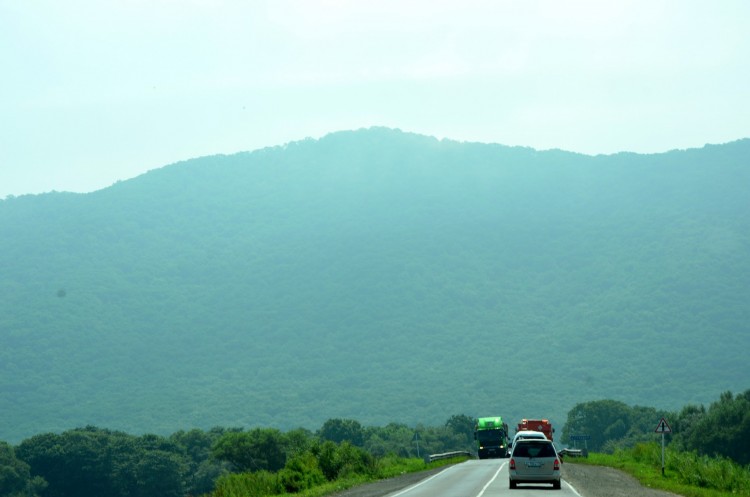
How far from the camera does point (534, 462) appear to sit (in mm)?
38031

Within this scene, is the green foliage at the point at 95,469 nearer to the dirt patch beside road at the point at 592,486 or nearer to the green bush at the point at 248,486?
the dirt patch beside road at the point at 592,486

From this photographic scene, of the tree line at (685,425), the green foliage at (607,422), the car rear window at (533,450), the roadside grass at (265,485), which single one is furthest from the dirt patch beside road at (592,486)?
the green foliage at (607,422)

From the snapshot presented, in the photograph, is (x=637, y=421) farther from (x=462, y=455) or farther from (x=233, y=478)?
(x=233, y=478)

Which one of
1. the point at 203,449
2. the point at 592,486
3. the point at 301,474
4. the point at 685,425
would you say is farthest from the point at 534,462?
A: the point at 203,449

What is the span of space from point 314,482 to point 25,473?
93.3 metres

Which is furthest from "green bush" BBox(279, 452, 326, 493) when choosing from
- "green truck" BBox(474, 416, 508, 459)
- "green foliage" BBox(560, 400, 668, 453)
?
"green foliage" BBox(560, 400, 668, 453)

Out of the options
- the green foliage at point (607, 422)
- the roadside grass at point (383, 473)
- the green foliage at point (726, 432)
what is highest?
the roadside grass at point (383, 473)

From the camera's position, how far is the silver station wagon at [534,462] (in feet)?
124

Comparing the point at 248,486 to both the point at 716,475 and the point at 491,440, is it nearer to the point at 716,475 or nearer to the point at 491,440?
the point at 716,475

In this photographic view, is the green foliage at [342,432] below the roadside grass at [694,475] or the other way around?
below

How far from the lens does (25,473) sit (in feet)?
417

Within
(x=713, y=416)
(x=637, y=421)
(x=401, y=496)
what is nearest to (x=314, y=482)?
(x=401, y=496)

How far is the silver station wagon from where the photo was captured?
37.9 m

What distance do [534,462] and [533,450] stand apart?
17.5 inches
